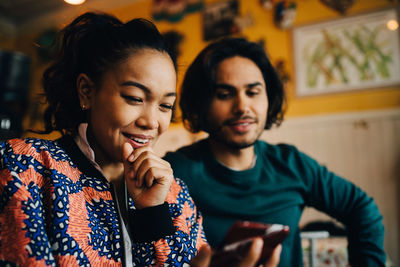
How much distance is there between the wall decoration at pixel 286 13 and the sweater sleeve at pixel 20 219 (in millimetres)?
2454

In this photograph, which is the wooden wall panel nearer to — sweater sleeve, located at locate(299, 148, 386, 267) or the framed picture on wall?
the framed picture on wall

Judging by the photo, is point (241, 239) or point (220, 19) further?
point (220, 19)

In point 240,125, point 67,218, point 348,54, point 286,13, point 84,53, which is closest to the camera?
point 67,218

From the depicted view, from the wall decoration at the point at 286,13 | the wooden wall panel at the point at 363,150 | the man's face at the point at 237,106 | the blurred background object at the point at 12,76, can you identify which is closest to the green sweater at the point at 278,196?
the man's face at the point at 237,106

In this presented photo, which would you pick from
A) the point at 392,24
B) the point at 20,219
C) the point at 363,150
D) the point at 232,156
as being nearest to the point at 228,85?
the point at 232,156

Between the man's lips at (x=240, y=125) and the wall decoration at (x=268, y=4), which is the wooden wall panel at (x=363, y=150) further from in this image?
the man's lips at (x=240, y=125)

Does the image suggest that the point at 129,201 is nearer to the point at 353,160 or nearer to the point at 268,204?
the point at 268,204

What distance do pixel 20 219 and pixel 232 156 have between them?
0.77 meters

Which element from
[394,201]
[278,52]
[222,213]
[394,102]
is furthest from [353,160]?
[222,213]

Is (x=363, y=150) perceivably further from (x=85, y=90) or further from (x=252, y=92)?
(x=85, y=90)

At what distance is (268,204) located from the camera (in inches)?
44.2

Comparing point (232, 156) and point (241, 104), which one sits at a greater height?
point (241, 104)

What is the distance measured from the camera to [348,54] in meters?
2.41

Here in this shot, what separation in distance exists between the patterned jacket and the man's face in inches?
16.0
